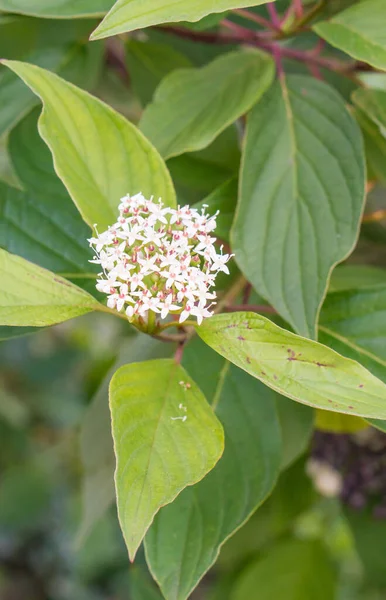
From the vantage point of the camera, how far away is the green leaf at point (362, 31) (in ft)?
1.93

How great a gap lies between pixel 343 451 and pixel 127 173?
2.01 ft

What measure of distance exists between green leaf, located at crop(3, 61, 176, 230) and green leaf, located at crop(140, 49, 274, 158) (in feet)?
0.17

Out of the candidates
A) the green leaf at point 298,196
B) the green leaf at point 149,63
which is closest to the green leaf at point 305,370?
the green leaf at point 298,196

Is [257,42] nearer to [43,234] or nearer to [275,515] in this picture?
[43,234]

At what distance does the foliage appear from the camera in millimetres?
489

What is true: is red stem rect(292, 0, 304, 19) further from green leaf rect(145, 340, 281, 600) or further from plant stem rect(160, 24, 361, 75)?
green leaf rect(145, 340, 281, 600)

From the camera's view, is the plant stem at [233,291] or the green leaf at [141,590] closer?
the plant stem at [233,291]

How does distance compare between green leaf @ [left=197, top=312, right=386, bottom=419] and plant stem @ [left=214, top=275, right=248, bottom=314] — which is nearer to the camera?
green leaf @ [left=197, top=312, right=386, bottom=419]

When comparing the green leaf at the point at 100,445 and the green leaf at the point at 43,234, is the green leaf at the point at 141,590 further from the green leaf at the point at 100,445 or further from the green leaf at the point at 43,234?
the green leaf at the point at 43,234

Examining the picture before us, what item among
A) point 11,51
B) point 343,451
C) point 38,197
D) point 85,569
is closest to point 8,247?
point 38,197

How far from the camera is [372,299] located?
25.8 inches

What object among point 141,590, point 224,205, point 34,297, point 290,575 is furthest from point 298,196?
point 290,575

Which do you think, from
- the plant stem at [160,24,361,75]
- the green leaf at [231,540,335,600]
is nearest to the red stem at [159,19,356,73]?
the plant stem at [160,24,361,75]

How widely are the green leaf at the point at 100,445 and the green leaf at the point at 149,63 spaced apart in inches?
13.4
